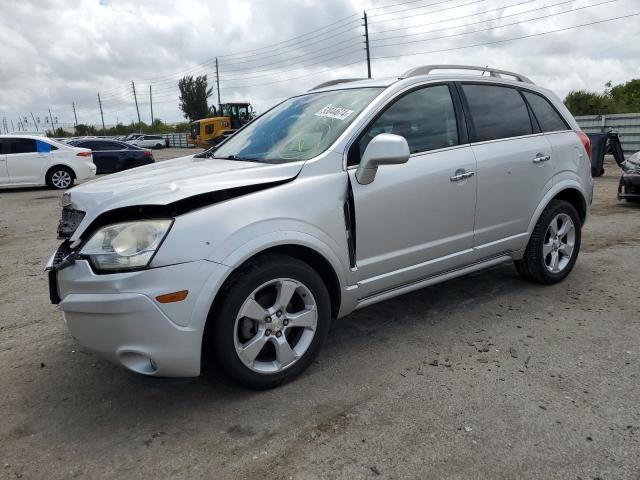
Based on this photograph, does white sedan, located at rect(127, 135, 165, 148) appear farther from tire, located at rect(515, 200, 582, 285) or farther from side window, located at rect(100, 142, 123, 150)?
tire, located at rect(515, 200, 582, 285)

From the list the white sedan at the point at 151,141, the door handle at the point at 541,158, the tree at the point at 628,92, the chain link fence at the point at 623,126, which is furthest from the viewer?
the white sedan at the point at 151,141

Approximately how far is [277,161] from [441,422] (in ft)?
5.74

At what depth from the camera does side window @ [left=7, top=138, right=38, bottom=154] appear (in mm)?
13234

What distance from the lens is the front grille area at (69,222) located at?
2821mm

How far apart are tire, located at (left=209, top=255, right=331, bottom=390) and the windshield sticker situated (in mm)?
1063

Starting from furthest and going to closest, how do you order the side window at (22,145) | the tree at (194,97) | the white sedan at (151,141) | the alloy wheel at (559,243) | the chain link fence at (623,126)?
the tree at (194,97)
the white sedan at (151,141)
the chain link fence at (623,126)
the side window at (22,145)
the alloy wheel at (559,243)

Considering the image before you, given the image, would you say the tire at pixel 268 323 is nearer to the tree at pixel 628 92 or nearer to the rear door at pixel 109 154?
the rear door at pixel 109 154

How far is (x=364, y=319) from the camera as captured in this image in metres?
3.93

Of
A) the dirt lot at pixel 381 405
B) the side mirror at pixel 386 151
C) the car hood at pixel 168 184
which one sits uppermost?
the side mirror at pixel 386 151

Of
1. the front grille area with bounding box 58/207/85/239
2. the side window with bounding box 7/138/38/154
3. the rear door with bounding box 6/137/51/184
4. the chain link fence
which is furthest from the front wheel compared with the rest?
the chain link fence

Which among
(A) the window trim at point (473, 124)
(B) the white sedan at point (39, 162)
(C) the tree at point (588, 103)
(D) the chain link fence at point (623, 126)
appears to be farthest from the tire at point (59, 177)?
(C) the tree at point (588, 103)

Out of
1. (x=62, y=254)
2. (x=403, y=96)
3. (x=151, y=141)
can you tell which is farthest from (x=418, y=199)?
(x=151, y=141)

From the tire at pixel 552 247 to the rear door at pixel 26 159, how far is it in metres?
13.0

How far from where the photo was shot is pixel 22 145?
13.4 m
